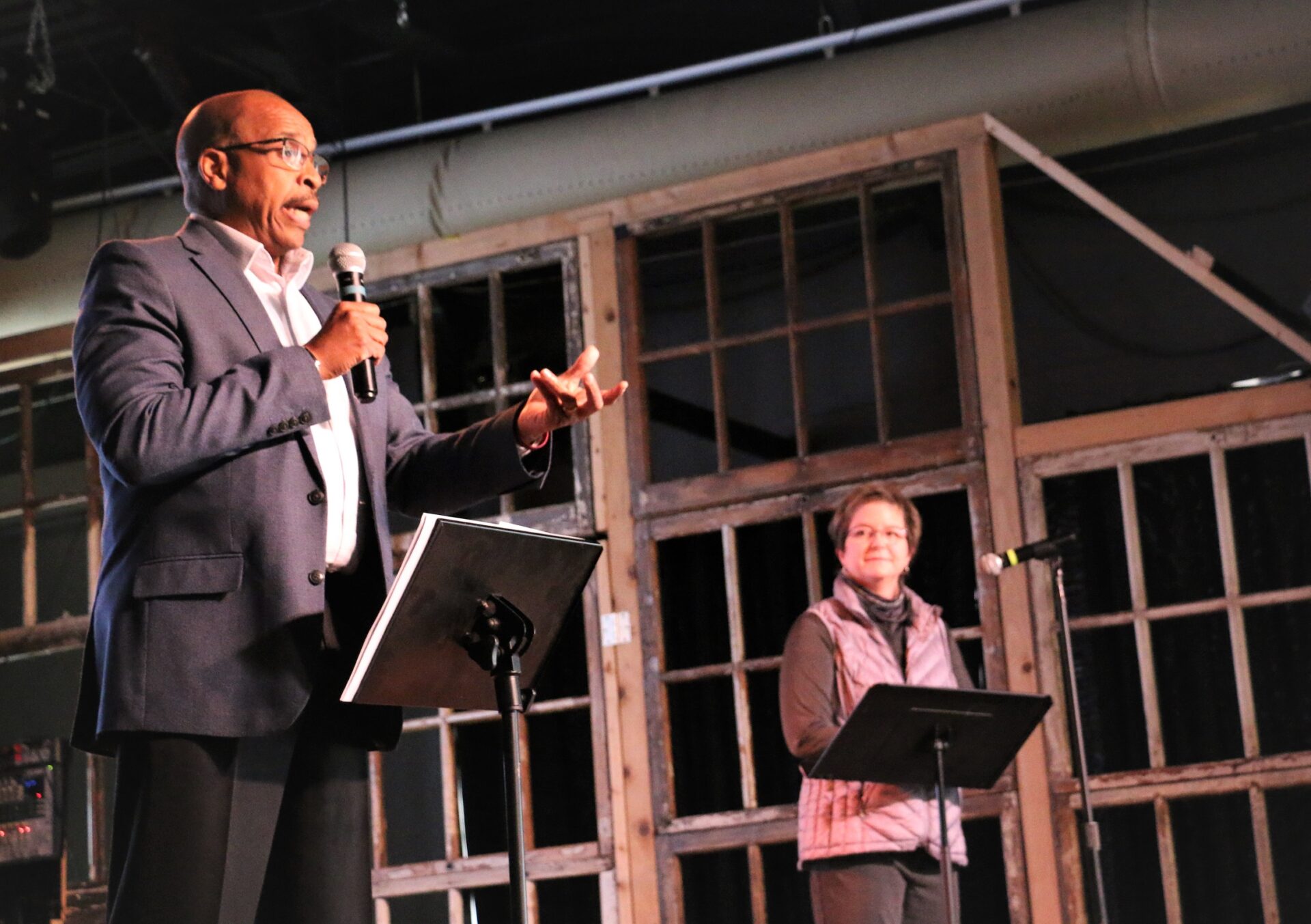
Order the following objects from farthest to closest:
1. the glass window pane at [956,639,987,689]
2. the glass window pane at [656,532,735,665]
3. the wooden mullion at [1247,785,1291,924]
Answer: the glass window pane at [656,532,735,665] → the glass window pane at [956,639,987,689] → the wooden mullion at [1247,785,1291,924]

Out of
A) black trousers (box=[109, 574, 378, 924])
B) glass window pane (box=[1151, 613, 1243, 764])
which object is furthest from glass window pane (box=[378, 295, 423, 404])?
black trousers (box=[109, 574, 378, 924])

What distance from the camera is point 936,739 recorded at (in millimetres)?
3611

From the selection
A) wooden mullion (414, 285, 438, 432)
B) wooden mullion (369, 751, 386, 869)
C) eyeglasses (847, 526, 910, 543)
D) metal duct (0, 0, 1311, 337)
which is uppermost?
metal duct (0, 0, 1311, 337)

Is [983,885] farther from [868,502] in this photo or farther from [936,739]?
[936,739]

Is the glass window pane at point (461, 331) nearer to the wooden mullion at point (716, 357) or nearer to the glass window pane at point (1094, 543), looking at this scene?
the wooden mullion at point (716, 357)

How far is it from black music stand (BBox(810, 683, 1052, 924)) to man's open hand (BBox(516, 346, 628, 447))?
4.70 ft

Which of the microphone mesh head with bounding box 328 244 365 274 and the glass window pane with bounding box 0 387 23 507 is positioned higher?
the glass window pane with bounding box 0 387 23 507

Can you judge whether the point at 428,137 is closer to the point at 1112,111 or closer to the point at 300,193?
the point at 1112,111

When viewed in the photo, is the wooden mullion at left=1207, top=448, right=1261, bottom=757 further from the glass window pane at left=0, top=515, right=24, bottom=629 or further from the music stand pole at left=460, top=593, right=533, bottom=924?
the glass window pane at left=0, top=515, right=24, bottom=629

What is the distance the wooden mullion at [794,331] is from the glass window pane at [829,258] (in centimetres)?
3

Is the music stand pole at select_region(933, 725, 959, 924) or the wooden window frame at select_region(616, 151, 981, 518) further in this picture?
the wooden window frame at select_region(616, 151, 981, 518)

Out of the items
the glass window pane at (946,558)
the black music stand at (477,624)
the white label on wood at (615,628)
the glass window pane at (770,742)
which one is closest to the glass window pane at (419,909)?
the white label on wood at (615,628)

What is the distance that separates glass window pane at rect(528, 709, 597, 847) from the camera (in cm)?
561

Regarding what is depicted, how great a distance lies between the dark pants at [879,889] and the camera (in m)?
3.69
